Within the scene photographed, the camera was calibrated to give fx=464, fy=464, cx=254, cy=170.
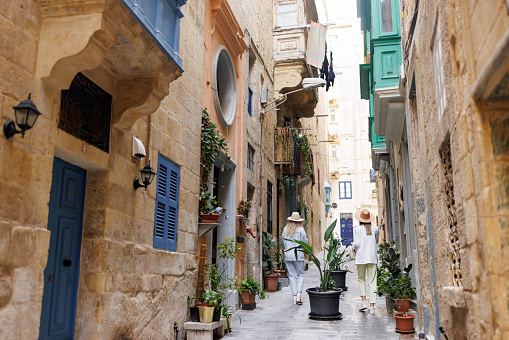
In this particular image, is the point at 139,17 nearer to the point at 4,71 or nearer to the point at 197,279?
the point at 4,71

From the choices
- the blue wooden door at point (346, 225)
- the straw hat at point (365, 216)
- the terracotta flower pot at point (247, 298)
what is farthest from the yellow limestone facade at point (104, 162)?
the blue wooden door at point (346, 225)

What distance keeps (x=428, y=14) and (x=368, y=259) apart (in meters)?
5.04

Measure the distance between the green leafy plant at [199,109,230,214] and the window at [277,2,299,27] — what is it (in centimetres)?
883

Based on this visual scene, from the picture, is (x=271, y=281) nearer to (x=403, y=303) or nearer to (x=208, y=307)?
(x=403, y=303)

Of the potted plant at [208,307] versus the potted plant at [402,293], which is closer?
the potted plant at [208,307]

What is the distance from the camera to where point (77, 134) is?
4.69m

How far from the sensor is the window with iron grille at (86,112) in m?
4.54

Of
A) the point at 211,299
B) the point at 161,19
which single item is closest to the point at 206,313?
the point at 211,299

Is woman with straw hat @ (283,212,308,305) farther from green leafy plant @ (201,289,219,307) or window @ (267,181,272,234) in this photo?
window @ (267,181,272,234)

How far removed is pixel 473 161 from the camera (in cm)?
312

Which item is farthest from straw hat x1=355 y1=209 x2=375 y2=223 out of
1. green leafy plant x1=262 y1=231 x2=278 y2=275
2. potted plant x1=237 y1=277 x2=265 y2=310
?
green leafy plant x1=262 y1=231 x2=278 y2=275

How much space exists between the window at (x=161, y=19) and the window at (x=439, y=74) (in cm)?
280

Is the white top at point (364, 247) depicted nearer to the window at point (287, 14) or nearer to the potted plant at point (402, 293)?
the potted plant at point (402, 293)

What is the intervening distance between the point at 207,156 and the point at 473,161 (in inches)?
223
